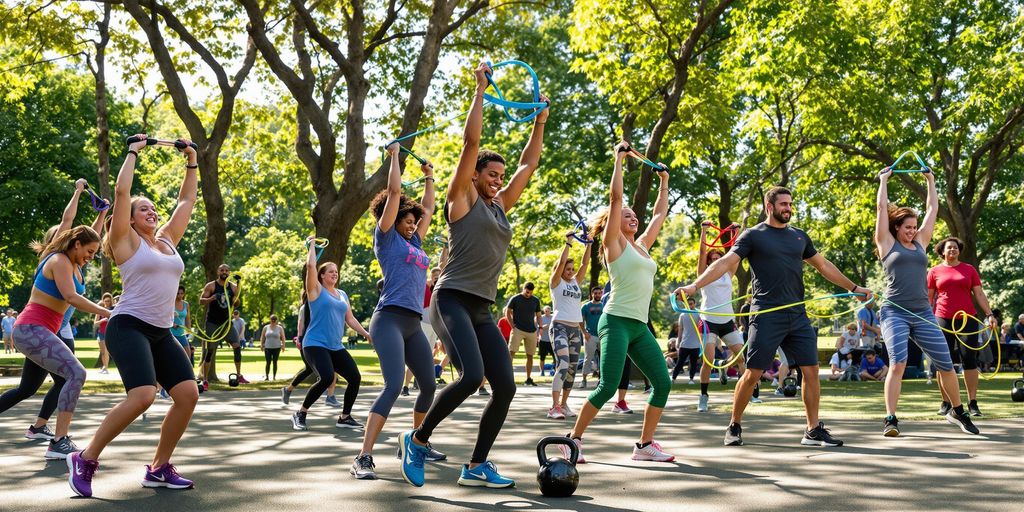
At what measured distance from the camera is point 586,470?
692cm

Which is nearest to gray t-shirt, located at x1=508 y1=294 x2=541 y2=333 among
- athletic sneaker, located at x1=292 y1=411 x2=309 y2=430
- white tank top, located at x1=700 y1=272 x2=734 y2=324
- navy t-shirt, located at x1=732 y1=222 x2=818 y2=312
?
white tank top, located at x1=700 y1=272 x2=734 y2=324

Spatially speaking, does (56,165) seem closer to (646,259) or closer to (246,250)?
(246,250)

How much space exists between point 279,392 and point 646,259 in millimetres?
10182

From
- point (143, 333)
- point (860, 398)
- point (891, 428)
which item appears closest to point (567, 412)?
point (891, 428)

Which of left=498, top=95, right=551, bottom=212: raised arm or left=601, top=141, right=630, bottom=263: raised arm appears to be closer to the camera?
left=498, top=95, right=551, bottom=212: raised arm

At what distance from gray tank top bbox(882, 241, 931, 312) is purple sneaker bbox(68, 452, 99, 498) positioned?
6.66m

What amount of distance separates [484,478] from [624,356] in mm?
1585

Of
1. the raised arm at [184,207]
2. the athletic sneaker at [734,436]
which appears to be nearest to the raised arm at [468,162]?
the raised arm at [184,207]

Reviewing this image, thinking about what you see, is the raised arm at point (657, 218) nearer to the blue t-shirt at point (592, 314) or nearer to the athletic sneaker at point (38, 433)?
the athletic sneaker at point (38, 433)

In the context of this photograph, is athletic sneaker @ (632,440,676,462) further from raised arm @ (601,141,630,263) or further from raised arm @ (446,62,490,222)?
raised arm @ (446,62,490,222)

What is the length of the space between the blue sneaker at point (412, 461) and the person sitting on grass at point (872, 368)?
15376 mm

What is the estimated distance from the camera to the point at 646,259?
24.6 ft

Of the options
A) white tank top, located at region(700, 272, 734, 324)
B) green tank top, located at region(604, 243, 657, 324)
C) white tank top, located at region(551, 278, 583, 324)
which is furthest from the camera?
white tank top, located at region(700, 272, 734, 324)

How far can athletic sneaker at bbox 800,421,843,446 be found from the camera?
808 cm
